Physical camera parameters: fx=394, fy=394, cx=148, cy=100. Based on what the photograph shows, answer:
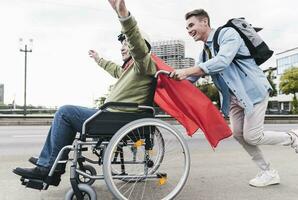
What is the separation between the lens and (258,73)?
3734mm

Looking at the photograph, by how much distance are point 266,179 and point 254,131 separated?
550 mm

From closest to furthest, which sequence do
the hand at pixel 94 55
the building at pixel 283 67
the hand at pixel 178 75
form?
the hand at pixel 178 75
the hand at pixel 94 55
the building at pixel 283 67

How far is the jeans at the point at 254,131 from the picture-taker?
3.71 meters

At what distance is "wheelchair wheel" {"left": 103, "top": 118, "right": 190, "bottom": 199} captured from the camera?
2896 mm

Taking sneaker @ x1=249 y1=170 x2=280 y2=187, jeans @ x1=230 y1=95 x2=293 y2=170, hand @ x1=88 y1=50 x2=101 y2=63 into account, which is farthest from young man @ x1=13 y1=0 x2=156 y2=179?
sneaker @ x1=249 y1=170 x2=280 y2=187

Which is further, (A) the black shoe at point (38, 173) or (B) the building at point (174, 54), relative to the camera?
(B) the building at point (174, 54)

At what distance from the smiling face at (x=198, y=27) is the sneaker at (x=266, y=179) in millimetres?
1494

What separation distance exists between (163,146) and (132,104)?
71 centimetres

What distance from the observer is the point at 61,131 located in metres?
3.07

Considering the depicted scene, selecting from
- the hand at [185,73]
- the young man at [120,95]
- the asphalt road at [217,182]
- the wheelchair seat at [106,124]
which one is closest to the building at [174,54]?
the hand at [185,73]

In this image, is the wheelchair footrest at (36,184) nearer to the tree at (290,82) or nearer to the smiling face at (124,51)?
the smiling face at (124,51)

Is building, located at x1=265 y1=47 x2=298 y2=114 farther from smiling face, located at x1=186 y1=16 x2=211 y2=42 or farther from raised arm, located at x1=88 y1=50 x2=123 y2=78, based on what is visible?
smiling face, located at x1=186 y1=16 x2=211 y2=42

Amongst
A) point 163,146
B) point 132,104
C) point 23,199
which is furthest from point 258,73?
point 23,199

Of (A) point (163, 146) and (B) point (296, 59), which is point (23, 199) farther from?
(B) point (296, 59)
